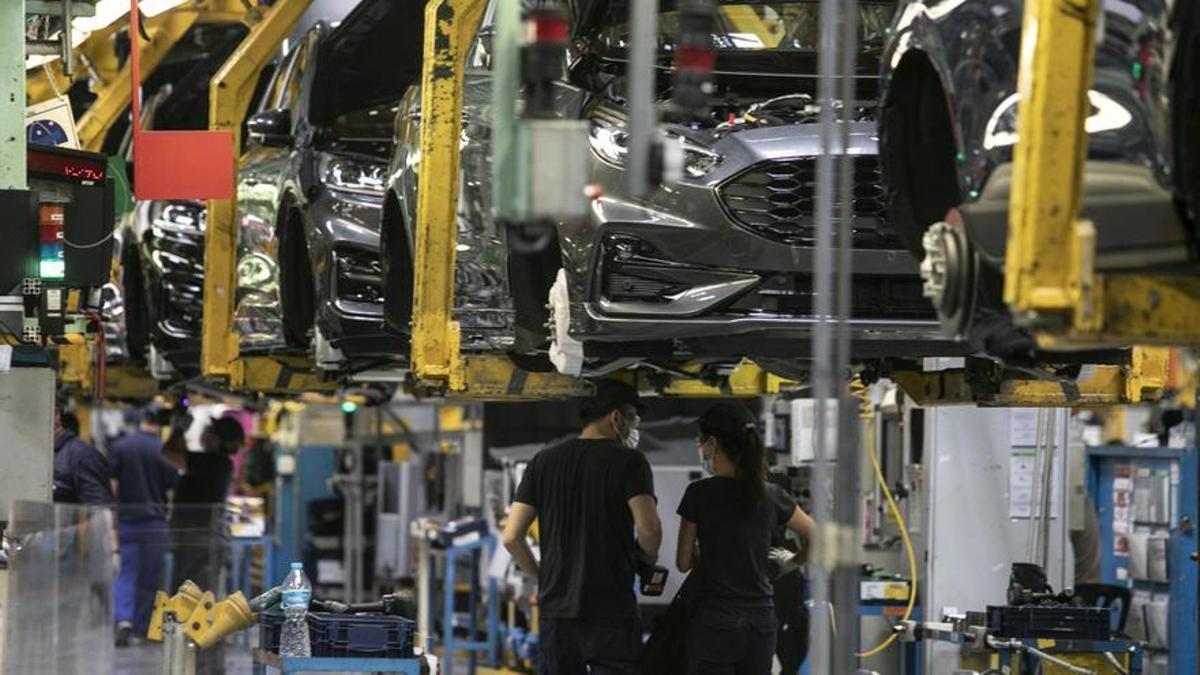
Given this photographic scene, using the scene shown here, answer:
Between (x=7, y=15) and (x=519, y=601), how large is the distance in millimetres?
7229

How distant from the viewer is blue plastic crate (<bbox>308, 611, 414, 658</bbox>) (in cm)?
836

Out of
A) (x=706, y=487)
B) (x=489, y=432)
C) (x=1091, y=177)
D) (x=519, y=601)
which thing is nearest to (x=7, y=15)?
(x=706, y=487)

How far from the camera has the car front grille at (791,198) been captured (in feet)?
26.1

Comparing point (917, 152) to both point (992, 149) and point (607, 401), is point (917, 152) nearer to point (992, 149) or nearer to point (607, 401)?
point (992, 149)

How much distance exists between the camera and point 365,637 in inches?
330

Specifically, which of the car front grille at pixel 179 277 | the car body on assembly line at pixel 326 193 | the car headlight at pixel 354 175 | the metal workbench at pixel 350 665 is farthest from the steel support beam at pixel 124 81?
the metal workbench at pixel 350 665

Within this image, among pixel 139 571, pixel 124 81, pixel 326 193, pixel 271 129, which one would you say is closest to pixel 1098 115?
pixel 326 193

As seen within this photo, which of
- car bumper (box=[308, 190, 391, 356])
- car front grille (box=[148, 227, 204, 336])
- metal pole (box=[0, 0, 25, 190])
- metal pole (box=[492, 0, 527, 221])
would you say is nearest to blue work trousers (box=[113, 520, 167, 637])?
car front grille (box=[148, 227, 204, 336])

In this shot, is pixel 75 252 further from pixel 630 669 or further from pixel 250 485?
pixel 250 485

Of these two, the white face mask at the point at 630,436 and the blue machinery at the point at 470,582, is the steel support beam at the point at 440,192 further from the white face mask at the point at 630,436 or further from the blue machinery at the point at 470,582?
the blue machinery at the point at 470,582

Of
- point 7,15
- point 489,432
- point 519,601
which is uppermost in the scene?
point 7,15

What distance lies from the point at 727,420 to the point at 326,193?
10.8ft

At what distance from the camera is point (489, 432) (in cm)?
1725

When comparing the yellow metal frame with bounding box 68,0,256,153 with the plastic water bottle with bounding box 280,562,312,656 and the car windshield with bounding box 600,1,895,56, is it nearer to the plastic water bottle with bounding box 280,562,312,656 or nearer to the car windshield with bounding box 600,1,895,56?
the car windshield with bounding box 600,1,895,56
